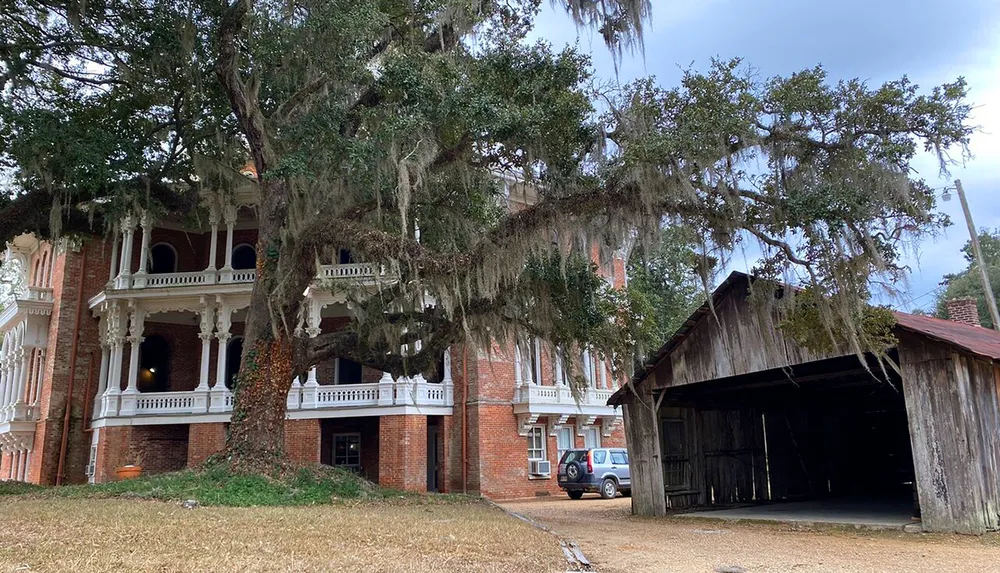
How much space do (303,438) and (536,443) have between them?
7021 millimetres

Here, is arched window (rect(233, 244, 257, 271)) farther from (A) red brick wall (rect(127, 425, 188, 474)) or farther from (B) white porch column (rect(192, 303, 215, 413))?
(A) red brick wall (rect(127, 425, 188, 474))

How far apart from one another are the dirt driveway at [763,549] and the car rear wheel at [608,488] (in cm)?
764

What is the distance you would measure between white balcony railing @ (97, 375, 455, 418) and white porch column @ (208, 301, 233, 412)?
1.1 inches

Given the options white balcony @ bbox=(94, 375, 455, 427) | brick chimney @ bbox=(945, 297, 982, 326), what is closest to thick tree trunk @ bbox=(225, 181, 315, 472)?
white balcony @ bbox=(94, 375, 455, 427)

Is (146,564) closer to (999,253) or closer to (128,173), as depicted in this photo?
(128,173)

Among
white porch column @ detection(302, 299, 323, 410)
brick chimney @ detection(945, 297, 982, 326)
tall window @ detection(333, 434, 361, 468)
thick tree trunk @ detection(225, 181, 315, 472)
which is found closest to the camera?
thick tree trunk @ detection(225, 181, 315, 472)

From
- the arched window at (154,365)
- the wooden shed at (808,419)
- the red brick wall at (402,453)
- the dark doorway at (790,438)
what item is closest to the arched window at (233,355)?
the arched window at (154,365)

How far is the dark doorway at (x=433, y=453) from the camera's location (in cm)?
2197

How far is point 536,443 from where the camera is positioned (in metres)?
22.5

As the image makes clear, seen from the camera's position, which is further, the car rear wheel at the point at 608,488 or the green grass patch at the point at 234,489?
the car rear wheel at the point at 608,488

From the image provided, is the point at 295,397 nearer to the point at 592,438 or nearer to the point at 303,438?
the point at 303,438

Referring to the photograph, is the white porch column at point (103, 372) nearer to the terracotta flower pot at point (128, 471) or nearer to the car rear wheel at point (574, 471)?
the terracotta flower pot at point (128, 471)

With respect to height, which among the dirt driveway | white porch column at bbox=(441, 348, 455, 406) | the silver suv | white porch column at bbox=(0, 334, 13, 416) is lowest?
the dirt driveway

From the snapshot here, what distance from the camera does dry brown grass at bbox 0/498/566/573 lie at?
5.89 meters
